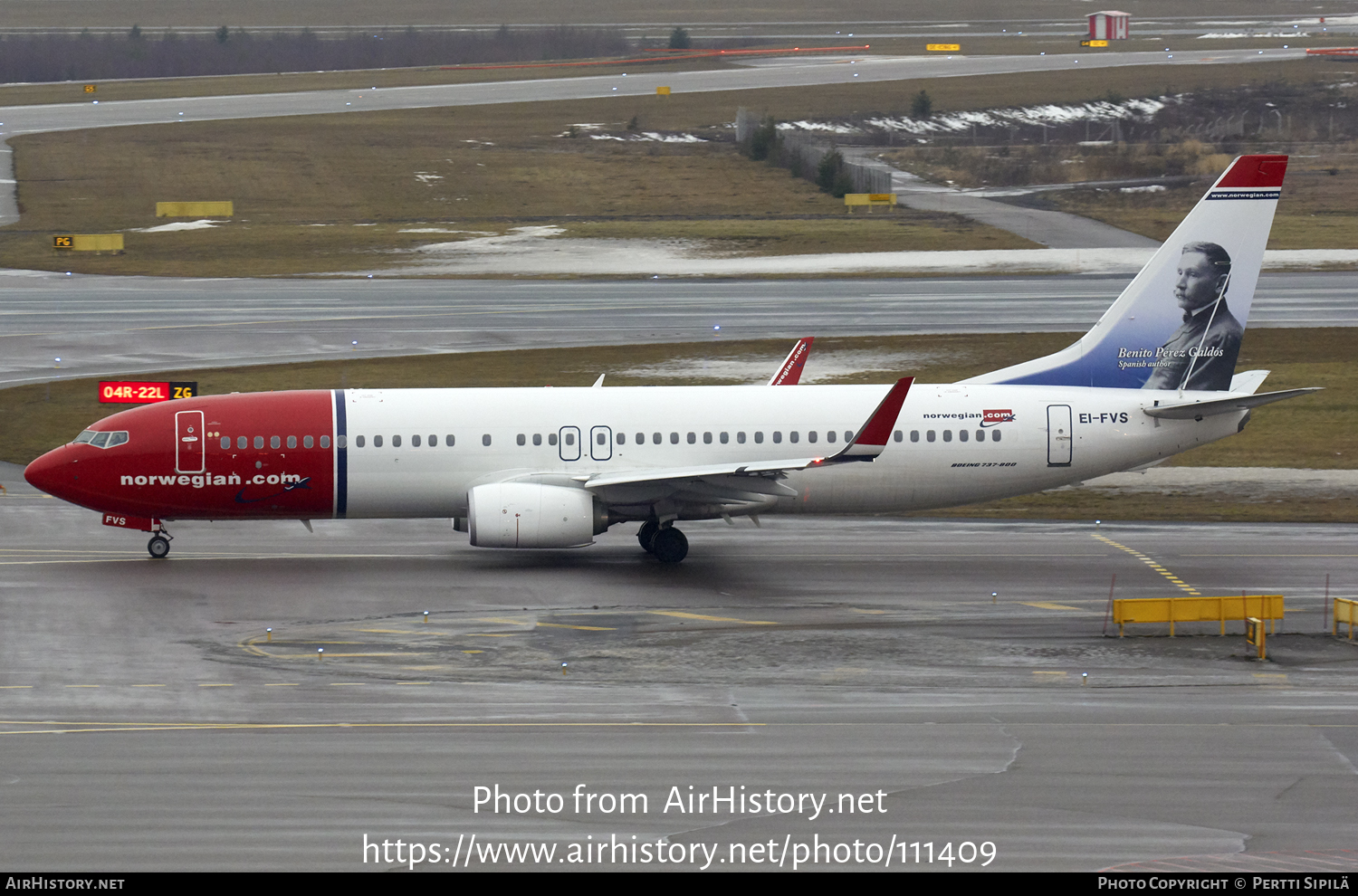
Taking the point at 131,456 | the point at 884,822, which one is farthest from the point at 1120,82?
the point at 884,822

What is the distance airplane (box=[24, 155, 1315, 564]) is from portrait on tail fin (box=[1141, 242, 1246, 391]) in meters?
0.04

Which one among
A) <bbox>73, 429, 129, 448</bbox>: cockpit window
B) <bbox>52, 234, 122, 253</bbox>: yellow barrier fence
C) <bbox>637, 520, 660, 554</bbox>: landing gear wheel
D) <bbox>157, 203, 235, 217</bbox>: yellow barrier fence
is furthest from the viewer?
<bbox>157, 203, 235, 217</bbox>: yellow barrier fence

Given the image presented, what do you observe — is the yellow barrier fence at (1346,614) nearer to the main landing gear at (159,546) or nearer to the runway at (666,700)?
the runway at (666,700)

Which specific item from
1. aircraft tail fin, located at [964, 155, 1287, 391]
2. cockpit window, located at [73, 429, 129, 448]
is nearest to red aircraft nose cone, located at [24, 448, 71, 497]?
cockpit window, located at [73, 429, 129, 448]

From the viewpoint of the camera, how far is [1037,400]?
36562 mm

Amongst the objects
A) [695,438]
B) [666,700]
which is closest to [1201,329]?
[695,438]

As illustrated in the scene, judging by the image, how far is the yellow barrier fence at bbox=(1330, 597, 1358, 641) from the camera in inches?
1136

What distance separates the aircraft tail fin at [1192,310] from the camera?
37344 millimetres

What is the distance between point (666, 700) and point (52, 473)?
18.0 metres

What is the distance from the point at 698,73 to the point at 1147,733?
137m

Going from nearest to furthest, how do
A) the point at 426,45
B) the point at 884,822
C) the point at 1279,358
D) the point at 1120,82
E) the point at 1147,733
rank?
the point at 884,822 < the point at 1147,733 < the point at 1279,358 < the point at 1120,82 < the point at 426,45

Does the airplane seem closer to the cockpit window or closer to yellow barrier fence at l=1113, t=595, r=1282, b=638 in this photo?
the cockpit window

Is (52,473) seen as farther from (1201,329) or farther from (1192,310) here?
(1201,329)

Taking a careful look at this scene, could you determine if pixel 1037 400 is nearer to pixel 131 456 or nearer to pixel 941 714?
pixel 941 714
